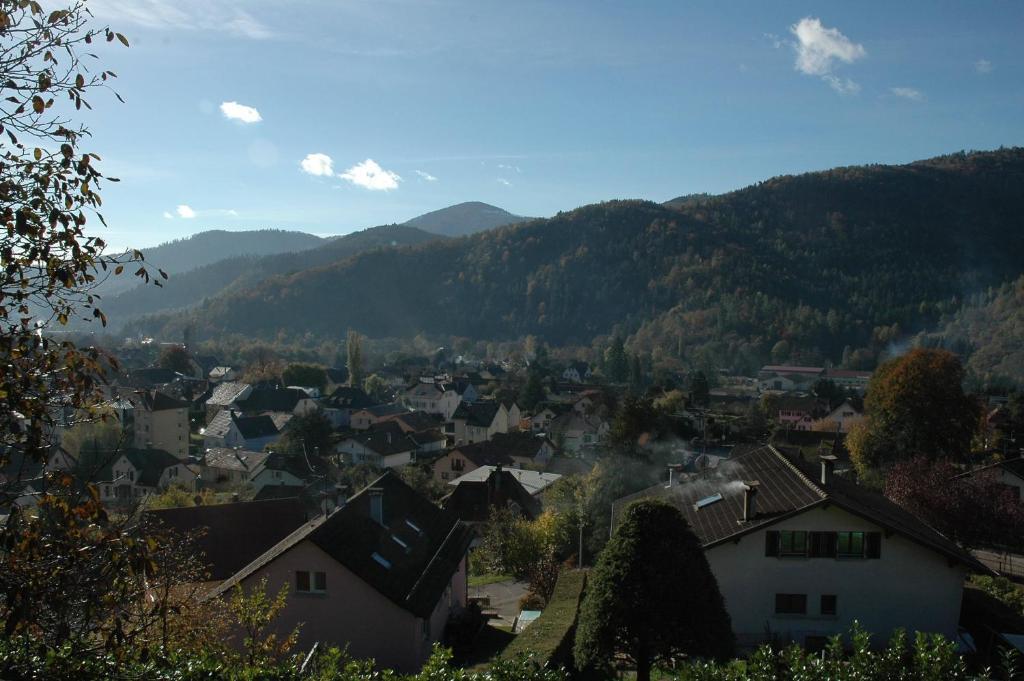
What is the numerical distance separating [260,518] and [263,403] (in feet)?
157

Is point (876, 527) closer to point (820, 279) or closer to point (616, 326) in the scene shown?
point (616, 326)

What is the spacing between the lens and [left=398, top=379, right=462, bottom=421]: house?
72.5m

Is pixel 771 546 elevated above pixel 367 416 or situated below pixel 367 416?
above

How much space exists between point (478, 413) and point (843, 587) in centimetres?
4423

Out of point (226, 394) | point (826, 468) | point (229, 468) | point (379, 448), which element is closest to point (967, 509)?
point (826, 468)

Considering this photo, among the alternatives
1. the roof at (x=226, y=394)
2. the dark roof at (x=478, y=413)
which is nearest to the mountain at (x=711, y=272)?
the dark roof at (x=478, y=413)

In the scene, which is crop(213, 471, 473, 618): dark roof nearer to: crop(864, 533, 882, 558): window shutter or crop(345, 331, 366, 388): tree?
crop(864, 533, 882, 558): window shutter

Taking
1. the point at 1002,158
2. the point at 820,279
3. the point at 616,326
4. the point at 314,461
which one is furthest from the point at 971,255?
the point at 314,461

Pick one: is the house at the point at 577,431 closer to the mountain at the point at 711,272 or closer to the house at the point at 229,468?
the house at the point at 229,468

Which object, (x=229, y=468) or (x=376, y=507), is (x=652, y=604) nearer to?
(x=376, y=507)

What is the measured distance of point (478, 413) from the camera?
190 feet

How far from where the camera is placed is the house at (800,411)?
188 ft

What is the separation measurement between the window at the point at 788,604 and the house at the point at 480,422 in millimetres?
41073

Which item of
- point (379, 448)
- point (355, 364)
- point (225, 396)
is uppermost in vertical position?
point (355, 364)
